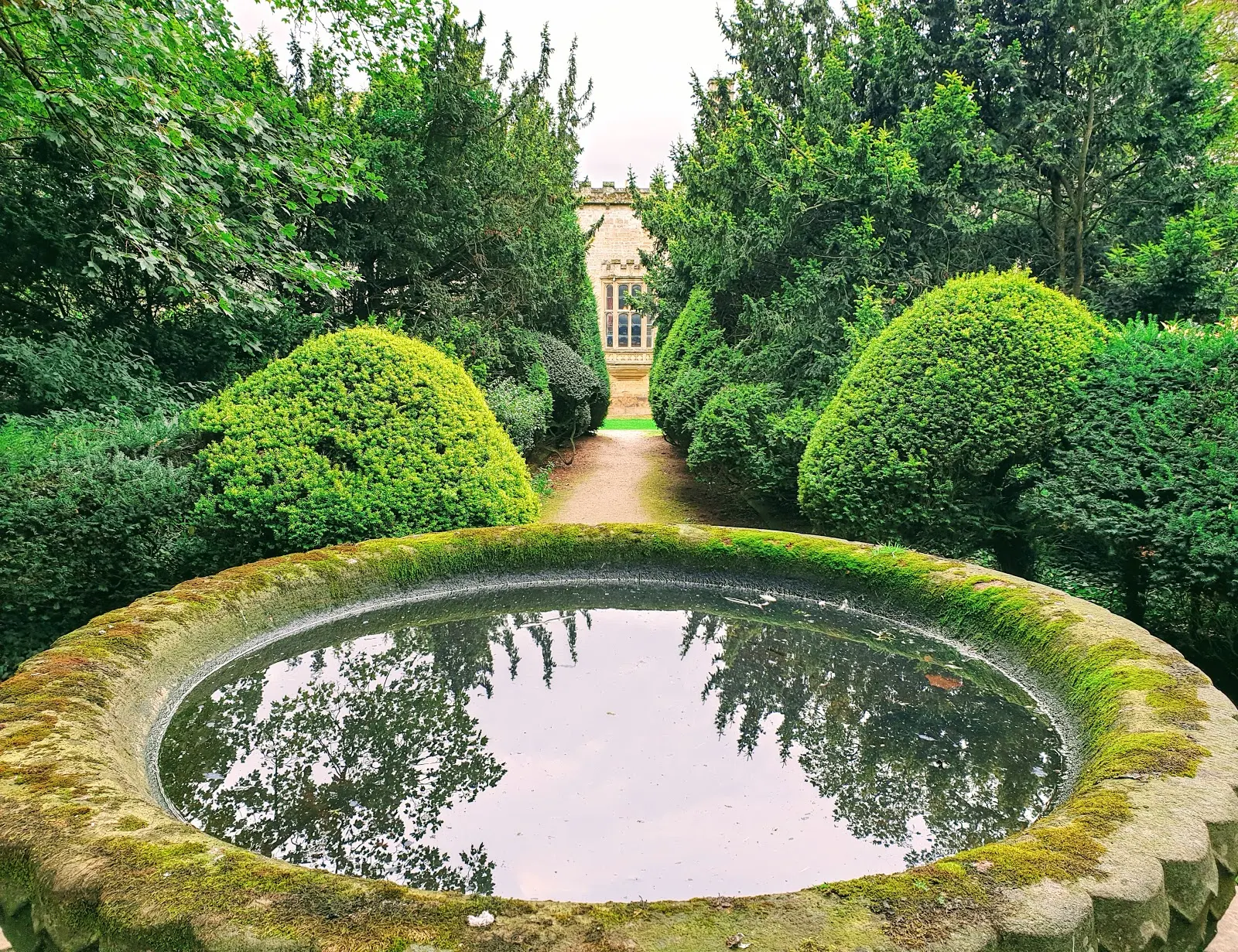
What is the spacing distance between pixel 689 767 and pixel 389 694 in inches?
48.7

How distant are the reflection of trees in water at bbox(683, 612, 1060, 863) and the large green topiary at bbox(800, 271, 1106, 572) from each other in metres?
2.07

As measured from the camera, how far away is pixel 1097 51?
7234 mm

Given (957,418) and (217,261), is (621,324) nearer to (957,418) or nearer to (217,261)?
(217,261)

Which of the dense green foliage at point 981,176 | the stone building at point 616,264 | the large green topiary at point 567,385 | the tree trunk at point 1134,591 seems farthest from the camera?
the stone building at point 616,264

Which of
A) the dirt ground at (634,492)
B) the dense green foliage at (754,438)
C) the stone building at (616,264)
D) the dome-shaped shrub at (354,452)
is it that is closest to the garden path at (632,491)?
the dirt ground at (634,492)

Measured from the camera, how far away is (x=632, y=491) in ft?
34.7

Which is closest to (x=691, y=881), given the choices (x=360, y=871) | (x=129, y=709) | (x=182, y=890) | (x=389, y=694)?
(x=360, y=871)

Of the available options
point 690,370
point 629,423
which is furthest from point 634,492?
point 629,423

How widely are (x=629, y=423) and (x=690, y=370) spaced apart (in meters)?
9.41

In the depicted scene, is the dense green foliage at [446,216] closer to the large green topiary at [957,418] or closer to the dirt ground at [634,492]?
the dirt ground at [634,492]

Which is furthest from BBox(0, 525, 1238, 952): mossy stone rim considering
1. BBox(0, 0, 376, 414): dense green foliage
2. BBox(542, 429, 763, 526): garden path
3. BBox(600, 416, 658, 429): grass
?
BBox(600, 416, 658, 429): grass

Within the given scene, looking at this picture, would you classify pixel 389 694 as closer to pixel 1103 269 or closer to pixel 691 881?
pixel 691 881

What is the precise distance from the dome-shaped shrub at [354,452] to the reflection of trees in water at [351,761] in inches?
56.8

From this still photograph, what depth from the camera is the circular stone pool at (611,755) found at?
1.83m
